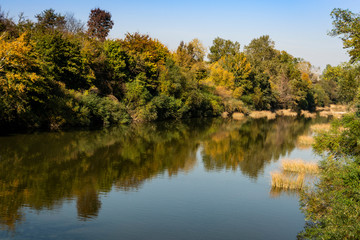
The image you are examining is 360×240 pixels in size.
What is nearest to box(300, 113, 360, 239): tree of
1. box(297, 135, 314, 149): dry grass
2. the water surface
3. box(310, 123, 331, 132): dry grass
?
box(310, 123, 331, 132): dry grass

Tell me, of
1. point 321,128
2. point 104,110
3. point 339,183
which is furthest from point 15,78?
point 339,183

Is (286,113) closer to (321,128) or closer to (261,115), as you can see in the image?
(261,115)

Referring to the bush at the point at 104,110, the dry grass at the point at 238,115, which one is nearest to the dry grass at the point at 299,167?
the bush at the point at 104,110

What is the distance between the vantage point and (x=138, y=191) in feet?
64.3

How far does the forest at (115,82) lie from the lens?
31953 millimetres

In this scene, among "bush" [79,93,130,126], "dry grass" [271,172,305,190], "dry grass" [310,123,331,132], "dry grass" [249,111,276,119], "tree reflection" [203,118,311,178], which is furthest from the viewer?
"dry grass" [249,111,276,119]

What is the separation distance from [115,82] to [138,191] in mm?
33435

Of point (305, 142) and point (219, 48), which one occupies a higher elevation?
point (219, 48)

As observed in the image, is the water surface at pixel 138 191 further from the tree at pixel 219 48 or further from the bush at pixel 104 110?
the tree at pixel 219 48

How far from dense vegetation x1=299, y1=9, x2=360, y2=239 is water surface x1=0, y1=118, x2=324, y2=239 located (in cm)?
189

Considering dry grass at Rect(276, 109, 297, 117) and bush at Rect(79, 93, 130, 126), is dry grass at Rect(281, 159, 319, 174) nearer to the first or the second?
bush at Rect(79, 93, 130, 126)

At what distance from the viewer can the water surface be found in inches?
567

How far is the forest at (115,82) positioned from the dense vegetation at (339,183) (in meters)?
3.06

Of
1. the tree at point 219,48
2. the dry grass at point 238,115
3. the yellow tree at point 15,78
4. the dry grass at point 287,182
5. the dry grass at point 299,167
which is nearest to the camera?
the dry grass at point 287,182
